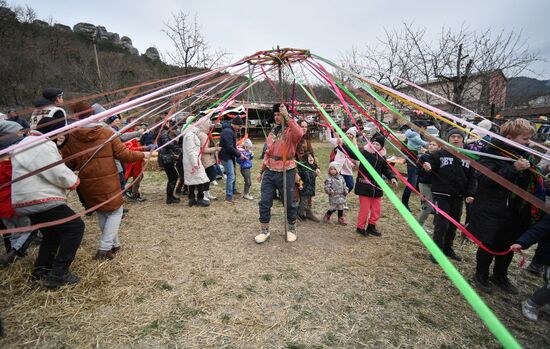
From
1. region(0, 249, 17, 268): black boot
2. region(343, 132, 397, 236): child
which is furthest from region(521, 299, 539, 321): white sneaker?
region(0, 249, 17, 268): black boot

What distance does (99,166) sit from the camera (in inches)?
118

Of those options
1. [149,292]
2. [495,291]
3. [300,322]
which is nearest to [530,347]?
[495,291]

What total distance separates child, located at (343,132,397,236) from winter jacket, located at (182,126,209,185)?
3082mm

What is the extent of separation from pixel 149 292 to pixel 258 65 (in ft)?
9.34

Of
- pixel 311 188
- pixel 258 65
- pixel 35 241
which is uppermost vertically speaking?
pixel 258 65

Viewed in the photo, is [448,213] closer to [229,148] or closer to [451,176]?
[451,176]

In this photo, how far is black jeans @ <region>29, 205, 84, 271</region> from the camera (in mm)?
2582

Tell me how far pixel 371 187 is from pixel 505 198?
164 cm

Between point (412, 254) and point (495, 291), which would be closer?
point (495, 291)

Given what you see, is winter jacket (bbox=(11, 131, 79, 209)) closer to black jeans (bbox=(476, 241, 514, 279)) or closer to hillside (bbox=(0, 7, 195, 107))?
black jeans (bbox=(476, 241, 514, 279))

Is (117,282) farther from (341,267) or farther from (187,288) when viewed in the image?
(341,267)

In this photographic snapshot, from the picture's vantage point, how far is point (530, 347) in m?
2.32

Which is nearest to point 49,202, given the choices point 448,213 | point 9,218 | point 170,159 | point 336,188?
point 9,218

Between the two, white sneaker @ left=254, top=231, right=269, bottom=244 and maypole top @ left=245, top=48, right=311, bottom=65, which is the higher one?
maypole top @ left=245, top=48, right=311, bottom=65
